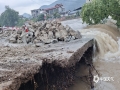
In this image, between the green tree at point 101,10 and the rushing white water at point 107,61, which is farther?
the green tree at point 101,10

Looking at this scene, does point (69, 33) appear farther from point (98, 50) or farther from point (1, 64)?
point (1, 64)

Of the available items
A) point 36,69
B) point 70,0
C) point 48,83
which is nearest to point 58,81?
point 48,83

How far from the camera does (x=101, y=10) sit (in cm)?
A: 1798

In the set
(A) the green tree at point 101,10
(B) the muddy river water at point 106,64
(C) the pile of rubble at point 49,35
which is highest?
(A) the green tree at point 101,10

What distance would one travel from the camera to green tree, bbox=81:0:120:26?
17.0 metres

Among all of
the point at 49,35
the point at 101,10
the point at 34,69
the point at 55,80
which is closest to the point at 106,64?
the point at 49,35

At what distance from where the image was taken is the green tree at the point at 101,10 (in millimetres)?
17036

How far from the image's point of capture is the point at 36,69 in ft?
17.8

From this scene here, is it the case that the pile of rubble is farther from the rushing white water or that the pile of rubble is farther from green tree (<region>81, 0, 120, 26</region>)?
green tree (<region>81, 0, 120, 26</region>)

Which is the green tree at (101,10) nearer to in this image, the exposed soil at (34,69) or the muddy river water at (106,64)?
the muddy river water at (106,64)

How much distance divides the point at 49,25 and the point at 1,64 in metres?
7.20

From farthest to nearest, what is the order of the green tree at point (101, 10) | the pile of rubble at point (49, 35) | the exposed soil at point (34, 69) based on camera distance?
the green tree at point (101, 10)
the pile of rubble at point (49, 35)
the exposed soil at point (34, 69)

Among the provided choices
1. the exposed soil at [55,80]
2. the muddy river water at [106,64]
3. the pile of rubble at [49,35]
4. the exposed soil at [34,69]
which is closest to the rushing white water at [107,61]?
the muddy river water at [106,64]

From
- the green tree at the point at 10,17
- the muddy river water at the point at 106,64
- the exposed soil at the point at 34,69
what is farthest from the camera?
the green tree at the point at 10,17
